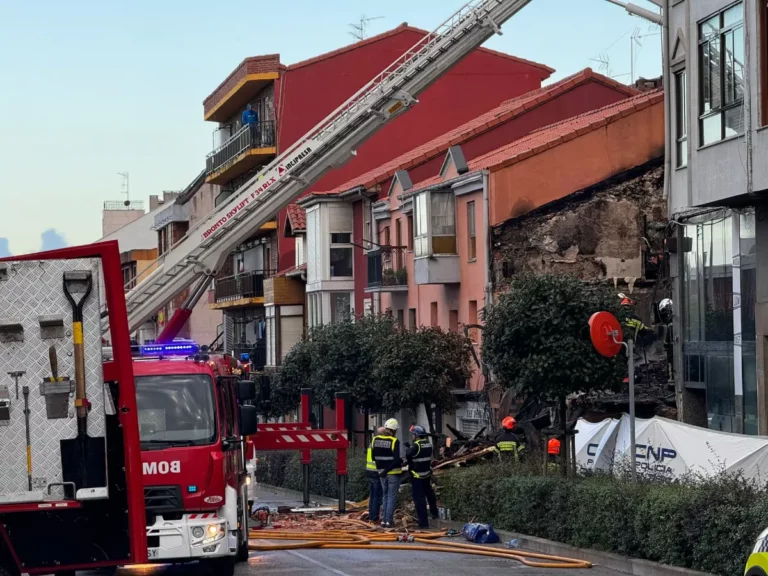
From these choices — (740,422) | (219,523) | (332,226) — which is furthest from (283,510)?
(332,226)

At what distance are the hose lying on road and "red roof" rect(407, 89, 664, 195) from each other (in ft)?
60.0

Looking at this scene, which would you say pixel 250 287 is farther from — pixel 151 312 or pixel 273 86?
pixel 151 312

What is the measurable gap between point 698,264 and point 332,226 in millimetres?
27798

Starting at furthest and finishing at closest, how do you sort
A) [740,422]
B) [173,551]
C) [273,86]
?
[273,86], [740,422], [173,551]

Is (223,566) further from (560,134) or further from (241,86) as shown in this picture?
(241,86)

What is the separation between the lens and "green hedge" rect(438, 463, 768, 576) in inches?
566

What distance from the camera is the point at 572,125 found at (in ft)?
138

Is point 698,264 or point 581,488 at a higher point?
point 698,264

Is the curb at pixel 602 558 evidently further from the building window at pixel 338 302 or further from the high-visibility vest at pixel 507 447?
the building window at pixel 338 302

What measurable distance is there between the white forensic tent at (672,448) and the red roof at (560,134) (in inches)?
525

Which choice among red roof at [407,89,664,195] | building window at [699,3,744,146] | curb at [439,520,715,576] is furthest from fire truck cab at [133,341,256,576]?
red roof at [407,89,664,195]

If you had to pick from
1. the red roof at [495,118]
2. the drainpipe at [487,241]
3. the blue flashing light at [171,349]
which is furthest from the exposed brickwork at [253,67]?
the blue flashing light at [171,349]

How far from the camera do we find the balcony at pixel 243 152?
62.4m

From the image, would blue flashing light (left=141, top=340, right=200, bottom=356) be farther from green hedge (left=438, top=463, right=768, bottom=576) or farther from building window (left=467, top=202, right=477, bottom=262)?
building window (left=467, top=202, right=477, bottom=262)
